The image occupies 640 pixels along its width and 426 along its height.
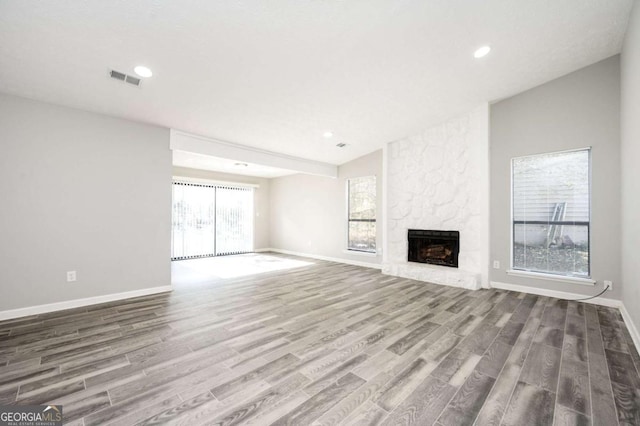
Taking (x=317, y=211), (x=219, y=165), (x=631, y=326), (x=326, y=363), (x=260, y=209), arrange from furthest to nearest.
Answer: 1. (x=260, y=209)
2. (x=317, y=211)
3. (x=219, y=165)
4. (x=631, y=326)
5. (x=326, y=363)

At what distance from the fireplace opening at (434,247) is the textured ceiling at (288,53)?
2.31 meters

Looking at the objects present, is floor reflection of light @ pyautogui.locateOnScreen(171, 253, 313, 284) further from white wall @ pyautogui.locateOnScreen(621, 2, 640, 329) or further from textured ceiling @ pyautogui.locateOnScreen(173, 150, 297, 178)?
white wall @ pyautogui.locateOnScreen(621, 2, 640, 329)

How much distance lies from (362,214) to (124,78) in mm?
5080

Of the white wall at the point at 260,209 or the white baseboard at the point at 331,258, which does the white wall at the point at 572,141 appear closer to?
the white baseboard at the point at 331,258

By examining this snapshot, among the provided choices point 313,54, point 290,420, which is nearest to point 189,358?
point 290,420

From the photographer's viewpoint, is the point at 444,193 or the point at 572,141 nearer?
the point at 572,141

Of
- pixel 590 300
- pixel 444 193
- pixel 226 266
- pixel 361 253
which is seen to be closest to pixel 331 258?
pixel 361 253

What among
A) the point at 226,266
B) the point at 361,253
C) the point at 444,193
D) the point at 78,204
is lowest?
the point at 226,266

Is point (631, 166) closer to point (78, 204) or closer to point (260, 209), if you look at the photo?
point (78, 204)

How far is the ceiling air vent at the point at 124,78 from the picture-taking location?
9.11 ft

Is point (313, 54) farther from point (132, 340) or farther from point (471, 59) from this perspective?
point (132, 340)

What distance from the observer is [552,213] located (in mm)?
3994

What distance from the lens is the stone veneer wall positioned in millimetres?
4488

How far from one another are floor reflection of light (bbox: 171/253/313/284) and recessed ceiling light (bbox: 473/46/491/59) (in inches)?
196
